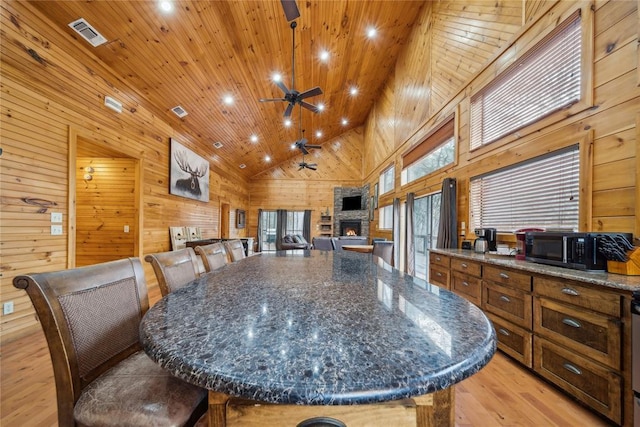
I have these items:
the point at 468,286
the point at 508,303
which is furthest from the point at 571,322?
the point at 468,286

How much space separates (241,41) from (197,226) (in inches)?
160

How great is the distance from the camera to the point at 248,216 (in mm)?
10461

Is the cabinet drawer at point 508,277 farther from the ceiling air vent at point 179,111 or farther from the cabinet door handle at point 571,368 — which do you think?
the ceiling air vent at point 179,111

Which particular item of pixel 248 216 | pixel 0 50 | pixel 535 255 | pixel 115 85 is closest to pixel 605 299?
pixel 535 255

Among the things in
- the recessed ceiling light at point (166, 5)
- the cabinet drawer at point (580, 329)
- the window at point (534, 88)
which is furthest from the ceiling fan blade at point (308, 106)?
the cabinet drawer at point (580, 329)

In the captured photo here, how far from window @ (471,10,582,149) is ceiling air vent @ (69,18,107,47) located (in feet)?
15.6

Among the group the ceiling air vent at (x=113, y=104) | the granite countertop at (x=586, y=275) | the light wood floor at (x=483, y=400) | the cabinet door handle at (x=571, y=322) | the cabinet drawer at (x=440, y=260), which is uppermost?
the ceiling air vent at (x=113, y=104)

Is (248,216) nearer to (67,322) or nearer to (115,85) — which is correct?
(115,85)

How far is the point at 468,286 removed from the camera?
2801 millimetres

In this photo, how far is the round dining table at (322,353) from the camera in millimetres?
454

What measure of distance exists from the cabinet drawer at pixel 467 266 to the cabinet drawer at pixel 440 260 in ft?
0.41

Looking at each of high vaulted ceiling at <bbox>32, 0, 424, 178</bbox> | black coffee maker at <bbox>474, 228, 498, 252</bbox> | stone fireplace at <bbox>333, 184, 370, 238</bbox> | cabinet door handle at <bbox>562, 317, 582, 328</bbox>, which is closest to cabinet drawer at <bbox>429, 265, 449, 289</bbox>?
black coffee maker at <bbox>474, 228, 498, 252</bbox>

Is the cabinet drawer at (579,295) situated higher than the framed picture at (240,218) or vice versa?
the framed picture at (240,218)

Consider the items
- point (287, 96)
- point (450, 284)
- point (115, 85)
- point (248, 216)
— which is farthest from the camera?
point (248, 216)
